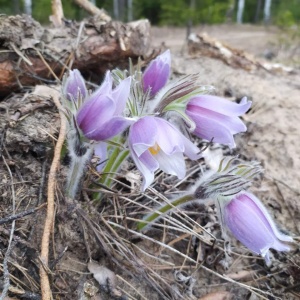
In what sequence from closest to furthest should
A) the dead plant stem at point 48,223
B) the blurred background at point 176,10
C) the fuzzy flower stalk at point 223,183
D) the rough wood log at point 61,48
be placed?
the dead plant stem at point 48,223 < the fuzzy flower stalk at point 223,183 < the rough wood log at point 61,48 < the blurred background at point 176,10

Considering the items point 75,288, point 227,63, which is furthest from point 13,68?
point 227,63

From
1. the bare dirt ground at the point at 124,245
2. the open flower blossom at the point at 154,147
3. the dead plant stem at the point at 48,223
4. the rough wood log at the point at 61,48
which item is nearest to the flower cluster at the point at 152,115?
the open flower blossom at the point at 154,147

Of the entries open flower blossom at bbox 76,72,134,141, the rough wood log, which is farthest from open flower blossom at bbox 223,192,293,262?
the rough wood log

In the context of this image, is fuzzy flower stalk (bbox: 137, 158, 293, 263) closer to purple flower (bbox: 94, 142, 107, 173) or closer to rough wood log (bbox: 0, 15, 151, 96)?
purple flower (bbox: 94, 142, 107, 173)

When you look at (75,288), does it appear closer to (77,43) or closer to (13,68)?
(13,68)

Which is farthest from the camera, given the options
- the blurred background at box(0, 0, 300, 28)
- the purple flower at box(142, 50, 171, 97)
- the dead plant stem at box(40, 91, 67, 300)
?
the blurred background at box(0, 0, 300, 28)

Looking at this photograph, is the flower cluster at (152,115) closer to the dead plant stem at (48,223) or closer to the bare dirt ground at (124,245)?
the dead plant stem at (48,223)

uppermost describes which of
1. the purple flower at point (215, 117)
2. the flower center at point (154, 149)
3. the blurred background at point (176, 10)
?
the purple flower at point (215, 117)
